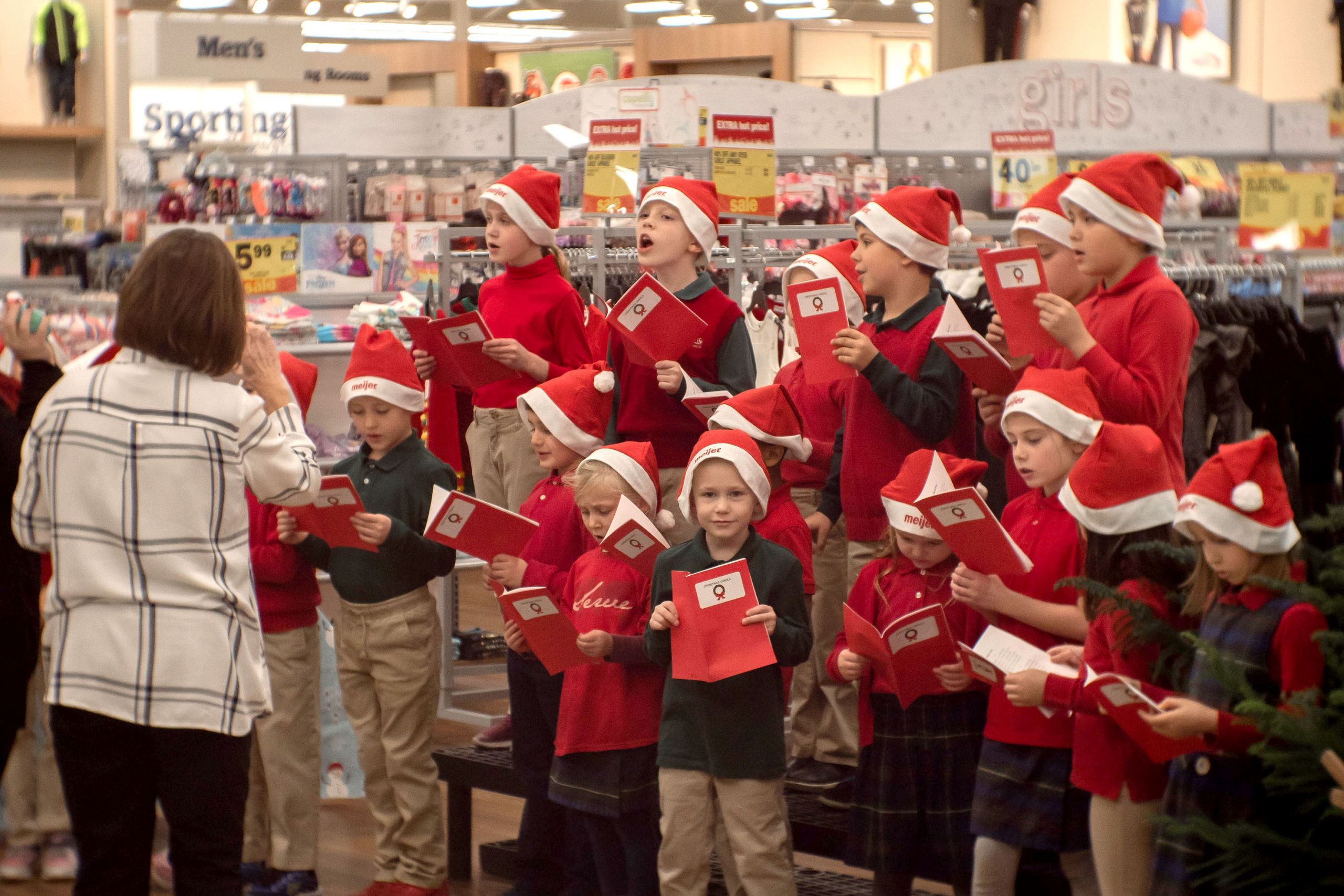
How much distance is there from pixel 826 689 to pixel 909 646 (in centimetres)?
110

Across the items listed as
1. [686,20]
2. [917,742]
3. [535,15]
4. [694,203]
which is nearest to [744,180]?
[694,203]

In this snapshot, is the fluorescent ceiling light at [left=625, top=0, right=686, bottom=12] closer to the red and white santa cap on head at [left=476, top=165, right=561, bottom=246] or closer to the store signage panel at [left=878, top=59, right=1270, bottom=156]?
the store signage panel at [left=878, top=59, right=1270, bottom=156]

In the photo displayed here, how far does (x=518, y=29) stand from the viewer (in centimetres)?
2128

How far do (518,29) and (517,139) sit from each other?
12.5m

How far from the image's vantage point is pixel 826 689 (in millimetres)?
3793

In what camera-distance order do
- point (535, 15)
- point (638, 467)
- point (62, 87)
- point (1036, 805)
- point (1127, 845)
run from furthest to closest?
point (535, 15), point (62, 87), point (638, 467), point (1036, 805), point (1127, 845)

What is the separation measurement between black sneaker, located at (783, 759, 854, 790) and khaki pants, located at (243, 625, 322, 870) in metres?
1.19

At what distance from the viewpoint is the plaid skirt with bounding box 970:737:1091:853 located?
8.57ft

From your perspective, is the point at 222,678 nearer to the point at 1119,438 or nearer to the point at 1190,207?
the point at 1119,438

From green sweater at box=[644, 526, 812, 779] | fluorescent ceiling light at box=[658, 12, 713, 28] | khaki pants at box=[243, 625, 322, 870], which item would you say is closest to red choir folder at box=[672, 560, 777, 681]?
green sweater at box=[644, 526, 812, 779]

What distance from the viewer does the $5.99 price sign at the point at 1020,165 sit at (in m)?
6.87

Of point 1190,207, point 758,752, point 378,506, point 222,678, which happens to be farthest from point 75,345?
point 1190,207

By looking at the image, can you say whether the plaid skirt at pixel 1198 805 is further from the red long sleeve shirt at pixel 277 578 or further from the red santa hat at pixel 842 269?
the red long sleeve shirt at pixel 277 578

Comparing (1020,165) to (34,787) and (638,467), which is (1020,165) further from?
(34,787)
